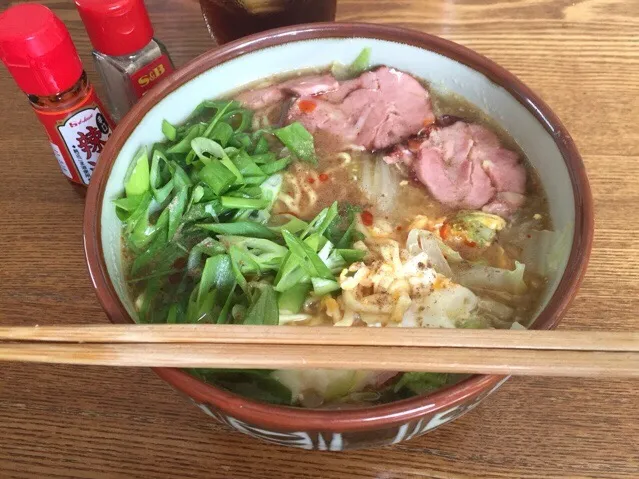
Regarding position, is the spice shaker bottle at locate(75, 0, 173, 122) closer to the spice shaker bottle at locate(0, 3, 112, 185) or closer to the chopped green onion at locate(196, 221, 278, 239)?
the spice shaker bottle at locate(0, 3, 112, 185)

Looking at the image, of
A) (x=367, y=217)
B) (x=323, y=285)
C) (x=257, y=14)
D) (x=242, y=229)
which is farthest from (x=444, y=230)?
(x=257, y=14)

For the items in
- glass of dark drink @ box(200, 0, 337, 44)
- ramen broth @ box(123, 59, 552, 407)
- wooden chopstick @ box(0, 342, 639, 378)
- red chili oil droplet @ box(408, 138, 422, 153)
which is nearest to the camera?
wooden chopstick @ box(0, 342, 639, 378)

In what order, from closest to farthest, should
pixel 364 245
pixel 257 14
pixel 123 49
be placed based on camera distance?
pixel 364 245
pixel 123 49
pixel 257 14

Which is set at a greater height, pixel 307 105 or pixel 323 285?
pixel 307 105

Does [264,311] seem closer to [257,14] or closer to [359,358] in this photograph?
[359,358]

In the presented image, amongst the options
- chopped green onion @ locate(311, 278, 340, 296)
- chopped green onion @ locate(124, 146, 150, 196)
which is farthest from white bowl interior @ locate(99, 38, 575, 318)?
chopped green onion @ locate(311, 278, 340, 296)

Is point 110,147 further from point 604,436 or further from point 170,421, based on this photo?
point 604,436
